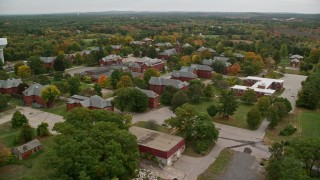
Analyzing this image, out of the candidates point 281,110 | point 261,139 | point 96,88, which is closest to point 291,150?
point 261,139

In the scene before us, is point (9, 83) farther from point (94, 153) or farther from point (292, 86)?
point (292, 86)

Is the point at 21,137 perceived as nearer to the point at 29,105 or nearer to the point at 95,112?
the point at 95,112

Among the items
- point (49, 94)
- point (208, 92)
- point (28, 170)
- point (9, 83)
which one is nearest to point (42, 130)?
point (28, 170)

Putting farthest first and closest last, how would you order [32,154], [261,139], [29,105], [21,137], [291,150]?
[29,105] < [261,139] < [21,137] < [32,154] < [291,150]

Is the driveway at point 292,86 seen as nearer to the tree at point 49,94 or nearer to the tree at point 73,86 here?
the tree at point 73,86

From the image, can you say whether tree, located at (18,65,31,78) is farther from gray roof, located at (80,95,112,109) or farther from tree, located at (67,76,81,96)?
gray roof, located at (80,95,112,109)

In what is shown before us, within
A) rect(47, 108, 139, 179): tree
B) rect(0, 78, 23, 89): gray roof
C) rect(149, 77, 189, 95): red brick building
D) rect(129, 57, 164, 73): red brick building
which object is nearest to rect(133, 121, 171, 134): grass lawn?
rect(47, 108, 139, 179): tree
